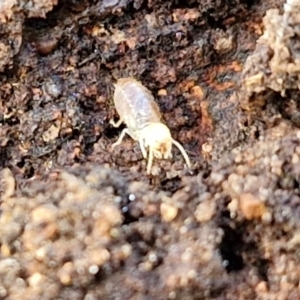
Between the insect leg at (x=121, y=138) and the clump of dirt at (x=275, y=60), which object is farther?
the insect leg at (x=121, y=138)

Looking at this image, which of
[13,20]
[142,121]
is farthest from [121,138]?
[13,20]

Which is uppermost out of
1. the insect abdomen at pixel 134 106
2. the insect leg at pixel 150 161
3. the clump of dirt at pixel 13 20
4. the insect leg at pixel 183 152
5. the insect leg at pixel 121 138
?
the clump of dirt at pixel 13 20

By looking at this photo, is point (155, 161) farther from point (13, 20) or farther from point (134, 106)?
point (13, 20)

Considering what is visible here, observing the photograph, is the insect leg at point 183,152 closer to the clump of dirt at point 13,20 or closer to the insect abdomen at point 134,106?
the insect abdomen at point 134,106

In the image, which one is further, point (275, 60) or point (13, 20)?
point (13, 20)

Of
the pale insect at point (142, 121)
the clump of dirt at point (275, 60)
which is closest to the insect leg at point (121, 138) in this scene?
the pale insect at point (142, 121)

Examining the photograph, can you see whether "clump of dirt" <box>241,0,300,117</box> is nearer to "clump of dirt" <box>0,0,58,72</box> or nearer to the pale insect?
the pale insect
